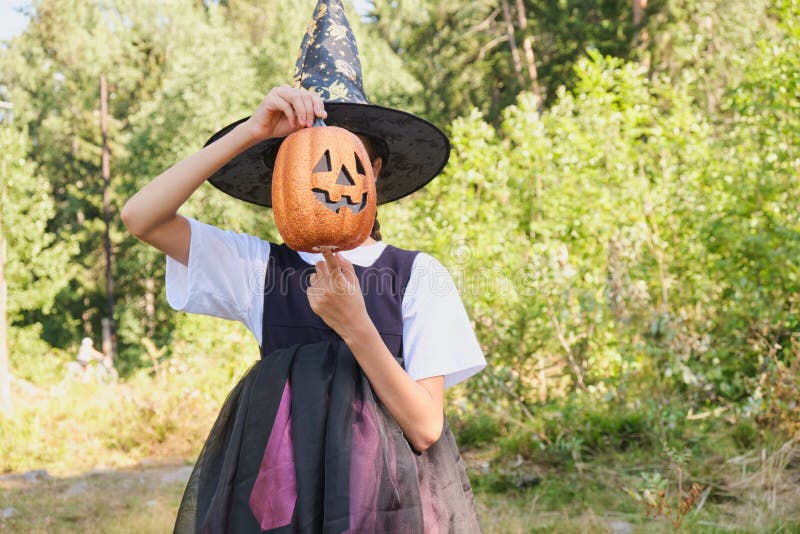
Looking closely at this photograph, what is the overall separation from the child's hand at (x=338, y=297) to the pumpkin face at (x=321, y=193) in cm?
9

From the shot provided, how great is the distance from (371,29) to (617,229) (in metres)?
20.4

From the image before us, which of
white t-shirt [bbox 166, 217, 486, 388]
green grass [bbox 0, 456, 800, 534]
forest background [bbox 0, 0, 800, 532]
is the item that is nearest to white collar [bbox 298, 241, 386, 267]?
white t-shirt [bbox 166, 217, 486, 388]

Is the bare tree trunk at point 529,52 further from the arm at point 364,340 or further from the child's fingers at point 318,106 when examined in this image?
the arm at point 364,340

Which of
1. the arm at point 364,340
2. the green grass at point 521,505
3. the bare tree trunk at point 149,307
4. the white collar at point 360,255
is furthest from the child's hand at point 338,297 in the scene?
the bare tree trunk at point 149,307

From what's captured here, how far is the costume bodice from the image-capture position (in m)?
1.74

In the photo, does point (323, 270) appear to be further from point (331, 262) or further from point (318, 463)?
point (318, 463)

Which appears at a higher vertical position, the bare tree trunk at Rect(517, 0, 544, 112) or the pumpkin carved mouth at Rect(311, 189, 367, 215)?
the bare tree trunk at Rect(517, 0, 544, 112)

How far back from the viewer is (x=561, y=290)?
5859mm

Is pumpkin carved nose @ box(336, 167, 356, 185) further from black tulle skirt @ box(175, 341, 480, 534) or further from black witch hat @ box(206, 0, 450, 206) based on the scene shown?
black tulle skirt @ box(175, 341, 480, 534)

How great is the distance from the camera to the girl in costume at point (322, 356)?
1567 mm

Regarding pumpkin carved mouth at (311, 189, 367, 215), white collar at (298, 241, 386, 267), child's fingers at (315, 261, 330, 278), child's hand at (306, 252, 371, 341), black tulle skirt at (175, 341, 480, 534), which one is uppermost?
pumpkin carved mouth at (311, 189, 367, 215)

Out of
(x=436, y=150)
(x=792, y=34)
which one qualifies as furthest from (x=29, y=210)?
(x=436, y=150)

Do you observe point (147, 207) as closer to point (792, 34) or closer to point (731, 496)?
point (731, 496)

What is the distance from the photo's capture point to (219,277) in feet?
5.88
